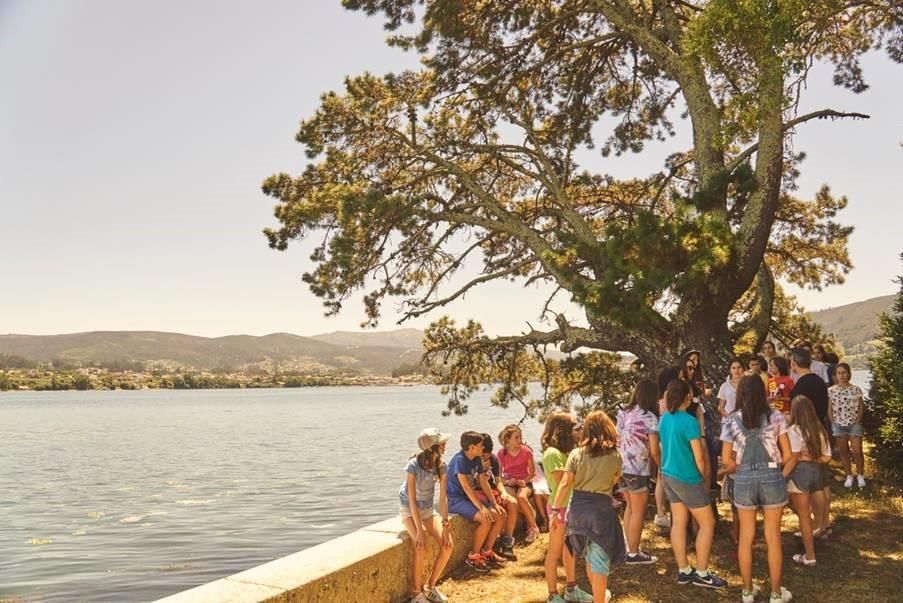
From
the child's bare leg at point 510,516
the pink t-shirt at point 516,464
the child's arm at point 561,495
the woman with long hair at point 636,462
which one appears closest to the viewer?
the child's arm at point 561,495

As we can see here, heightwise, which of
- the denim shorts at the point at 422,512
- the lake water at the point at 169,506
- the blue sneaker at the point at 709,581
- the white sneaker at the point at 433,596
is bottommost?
the lake water at the point at 169,506

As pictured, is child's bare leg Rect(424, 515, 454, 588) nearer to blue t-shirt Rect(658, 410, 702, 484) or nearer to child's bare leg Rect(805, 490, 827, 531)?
blue t-shirt Rect(658, 410, 702, 484)

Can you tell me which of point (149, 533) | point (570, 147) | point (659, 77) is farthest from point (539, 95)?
point (149, 533)

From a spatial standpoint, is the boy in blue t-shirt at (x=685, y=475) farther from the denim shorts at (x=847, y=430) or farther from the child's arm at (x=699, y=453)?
the denim shorts at (x=847, y=430)

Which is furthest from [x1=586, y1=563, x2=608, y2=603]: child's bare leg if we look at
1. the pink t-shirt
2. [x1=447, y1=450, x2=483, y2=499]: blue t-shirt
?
the pink t-shirt

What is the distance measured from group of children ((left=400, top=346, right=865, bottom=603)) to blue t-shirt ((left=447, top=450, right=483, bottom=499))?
0.01m

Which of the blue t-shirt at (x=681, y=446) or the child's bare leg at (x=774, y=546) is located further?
the blue t-shirt at (x=681, y=446)

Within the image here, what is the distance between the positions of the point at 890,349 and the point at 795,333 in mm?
5327

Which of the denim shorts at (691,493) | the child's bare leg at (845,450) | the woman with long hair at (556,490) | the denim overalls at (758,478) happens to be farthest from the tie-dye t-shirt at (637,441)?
the child's bare leg at (845,450)

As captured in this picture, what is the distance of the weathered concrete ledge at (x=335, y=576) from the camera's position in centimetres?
486

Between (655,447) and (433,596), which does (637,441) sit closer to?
(655,447)

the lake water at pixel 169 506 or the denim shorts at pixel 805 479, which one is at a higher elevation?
the denim shorts at pixel 805 479

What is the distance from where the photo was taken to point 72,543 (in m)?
17.3

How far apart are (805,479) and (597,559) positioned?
2.50m
